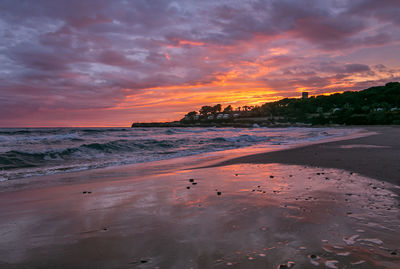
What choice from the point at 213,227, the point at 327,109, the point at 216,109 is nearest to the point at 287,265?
the point at 213,227

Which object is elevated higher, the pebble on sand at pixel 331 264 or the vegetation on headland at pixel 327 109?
the vegetation on headland at pixel 327 109

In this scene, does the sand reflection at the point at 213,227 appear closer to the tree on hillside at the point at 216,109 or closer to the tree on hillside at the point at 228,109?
the tree on hillside at the point at 228,109

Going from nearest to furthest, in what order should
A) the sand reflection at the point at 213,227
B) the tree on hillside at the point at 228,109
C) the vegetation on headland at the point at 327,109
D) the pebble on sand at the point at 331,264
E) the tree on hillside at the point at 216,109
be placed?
1. the pebble on sand at the point at 331,264
2. the sand reflection at the point at 213,227
3. the vegetation on headland at the point at 327,109
4. the tree on hillside at the point at 228,109
5. the tree on hillside at the point at 216,109

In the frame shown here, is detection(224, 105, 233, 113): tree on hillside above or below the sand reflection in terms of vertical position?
above

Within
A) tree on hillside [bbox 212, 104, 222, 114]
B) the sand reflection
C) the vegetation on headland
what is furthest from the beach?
tree on hillside [bbox 212, 104, 222, 114]

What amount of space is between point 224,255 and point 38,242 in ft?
6.06

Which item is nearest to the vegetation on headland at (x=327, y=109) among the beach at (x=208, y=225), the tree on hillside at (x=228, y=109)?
the tree on hillside at (x=228, y=109)

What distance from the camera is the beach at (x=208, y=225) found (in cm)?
195

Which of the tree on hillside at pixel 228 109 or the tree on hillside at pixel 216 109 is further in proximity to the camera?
the tree on hillside at pixel 216 109

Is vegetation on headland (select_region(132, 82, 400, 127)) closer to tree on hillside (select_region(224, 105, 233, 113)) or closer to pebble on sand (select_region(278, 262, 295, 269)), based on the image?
tree on hillside (select_region(224, 105, 233, 113))

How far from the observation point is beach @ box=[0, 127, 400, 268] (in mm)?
1947

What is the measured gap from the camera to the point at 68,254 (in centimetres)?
212

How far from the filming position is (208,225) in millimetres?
2641

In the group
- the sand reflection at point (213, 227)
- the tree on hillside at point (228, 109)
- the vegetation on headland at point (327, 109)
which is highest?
the tree on hillside at point (228, 109)
